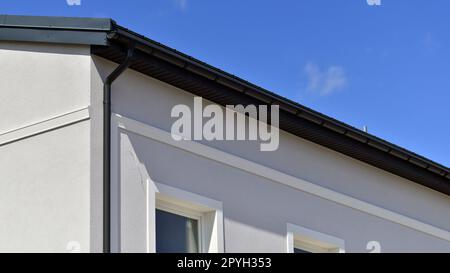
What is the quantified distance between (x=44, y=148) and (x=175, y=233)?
198 cm

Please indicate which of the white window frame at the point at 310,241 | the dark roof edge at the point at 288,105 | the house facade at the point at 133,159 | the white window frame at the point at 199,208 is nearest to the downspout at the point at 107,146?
the house facade at the point at 133,159

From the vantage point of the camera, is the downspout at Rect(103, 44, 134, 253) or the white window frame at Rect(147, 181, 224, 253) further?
the white window frame at Rect(147, 181, 224, 253)

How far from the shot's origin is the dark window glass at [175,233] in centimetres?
1380

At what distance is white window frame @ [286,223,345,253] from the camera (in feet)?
Result: 50.3

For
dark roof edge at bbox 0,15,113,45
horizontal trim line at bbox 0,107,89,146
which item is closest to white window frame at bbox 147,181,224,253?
horizontal trim line at bbox 0,107,89,146

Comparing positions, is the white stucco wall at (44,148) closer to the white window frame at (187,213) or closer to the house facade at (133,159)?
the house facade at (133,159)

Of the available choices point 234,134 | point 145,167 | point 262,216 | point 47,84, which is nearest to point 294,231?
point 262,216

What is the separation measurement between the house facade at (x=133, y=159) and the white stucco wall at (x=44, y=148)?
0.05 feet

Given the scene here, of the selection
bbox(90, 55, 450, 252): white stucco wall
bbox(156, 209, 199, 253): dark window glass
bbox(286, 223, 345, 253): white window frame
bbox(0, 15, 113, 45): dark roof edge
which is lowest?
bbox(156, 209, 199, 253): dark window glass

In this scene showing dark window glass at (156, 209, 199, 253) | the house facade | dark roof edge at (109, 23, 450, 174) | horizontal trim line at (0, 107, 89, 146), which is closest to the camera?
the house facade

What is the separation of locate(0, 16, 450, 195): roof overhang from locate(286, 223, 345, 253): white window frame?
137cm

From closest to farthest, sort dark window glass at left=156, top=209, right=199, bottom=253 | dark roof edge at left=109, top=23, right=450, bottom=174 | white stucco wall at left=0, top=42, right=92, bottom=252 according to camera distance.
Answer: white stucco wall at left=0, top=42, right=92, bottom=252 < dark roof edge at left=109, top=23, right=450, bottom=174 < dark window glass at left=156, top=209, right=199, bottom=253

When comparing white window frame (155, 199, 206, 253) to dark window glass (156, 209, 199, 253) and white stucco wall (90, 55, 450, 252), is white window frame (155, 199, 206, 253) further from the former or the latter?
white stucco wall (90, 55, 450, 252)

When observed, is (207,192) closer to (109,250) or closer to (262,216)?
(262,216)
